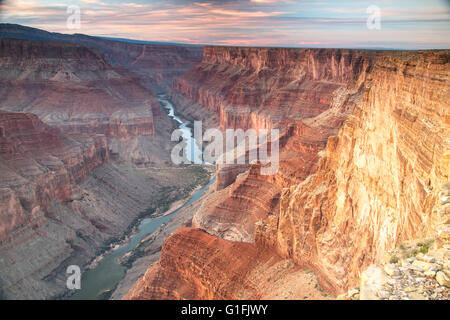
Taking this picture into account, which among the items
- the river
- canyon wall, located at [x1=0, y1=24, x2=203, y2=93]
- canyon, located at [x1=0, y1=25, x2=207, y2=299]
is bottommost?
the river

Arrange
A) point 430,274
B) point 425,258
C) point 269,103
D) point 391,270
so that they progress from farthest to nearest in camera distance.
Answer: point 269,103, point 425,258, point 391,270, point 430,274

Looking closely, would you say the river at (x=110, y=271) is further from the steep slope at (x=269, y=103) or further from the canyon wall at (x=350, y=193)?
the canyon wall at (x=350, y=193)

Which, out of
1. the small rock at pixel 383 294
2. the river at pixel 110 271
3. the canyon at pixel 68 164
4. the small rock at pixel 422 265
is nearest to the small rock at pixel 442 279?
the small rock at pixel 422 265

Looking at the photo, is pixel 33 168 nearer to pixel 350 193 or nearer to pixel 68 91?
pixel 350 193

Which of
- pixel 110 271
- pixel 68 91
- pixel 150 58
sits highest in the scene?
pixel 150 58

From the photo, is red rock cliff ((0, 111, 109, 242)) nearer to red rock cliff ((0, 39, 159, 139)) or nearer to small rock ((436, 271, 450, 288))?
red rock cliff ((0, 39, 159, 139))

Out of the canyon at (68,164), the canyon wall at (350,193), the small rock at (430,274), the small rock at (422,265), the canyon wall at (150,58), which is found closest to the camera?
the small rock at (430,274)

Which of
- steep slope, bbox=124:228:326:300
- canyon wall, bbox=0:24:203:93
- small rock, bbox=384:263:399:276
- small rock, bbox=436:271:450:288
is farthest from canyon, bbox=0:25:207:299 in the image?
canyon wall, bbox=0:24:203:93

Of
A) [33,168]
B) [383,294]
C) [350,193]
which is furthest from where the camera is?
[33,168]

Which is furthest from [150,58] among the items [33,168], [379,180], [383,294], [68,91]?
[383,294]

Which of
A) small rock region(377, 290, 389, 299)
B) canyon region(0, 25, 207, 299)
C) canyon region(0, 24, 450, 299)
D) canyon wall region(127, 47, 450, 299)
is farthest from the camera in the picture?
canyon region(0, 25, 207, 299)
